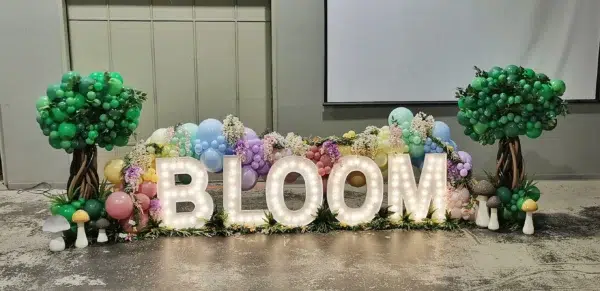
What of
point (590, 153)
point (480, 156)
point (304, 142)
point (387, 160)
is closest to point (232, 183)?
point (304, 142)

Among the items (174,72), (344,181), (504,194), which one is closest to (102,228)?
(344,181)

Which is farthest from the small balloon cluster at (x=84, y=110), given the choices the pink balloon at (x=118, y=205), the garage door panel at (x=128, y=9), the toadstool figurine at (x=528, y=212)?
the toadstool figurine at (x=528, y=212)

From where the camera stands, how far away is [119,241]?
4148mm

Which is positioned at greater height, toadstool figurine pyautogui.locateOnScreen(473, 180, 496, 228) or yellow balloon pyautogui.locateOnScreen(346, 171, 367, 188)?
yellow balloon pyautogui.locateOnScreen(346, 171, 367, 188)

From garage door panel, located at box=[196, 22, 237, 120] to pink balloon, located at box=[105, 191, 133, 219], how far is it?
2069 millimetres

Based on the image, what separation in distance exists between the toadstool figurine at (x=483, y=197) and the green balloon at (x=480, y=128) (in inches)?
14.6

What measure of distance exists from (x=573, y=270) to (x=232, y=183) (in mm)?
2333

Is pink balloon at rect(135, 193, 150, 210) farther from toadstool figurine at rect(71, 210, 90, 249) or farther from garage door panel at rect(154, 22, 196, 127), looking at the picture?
garage door panel at rect(154, 22, 196, 127)

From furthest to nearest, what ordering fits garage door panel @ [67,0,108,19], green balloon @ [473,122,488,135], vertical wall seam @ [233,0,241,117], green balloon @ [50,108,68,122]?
vertical wall seam @ [233,0,241,117]
garage door panel @ [67,0,108,19]
green balloon @ [473,122,488,135]
green balloon @ [50,108,68,122]

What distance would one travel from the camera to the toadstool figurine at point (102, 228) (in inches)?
160

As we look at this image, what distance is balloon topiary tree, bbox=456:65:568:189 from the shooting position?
417cm

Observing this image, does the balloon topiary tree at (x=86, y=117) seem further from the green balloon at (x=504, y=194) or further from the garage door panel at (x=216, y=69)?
the green balloon at (x=504, y=194)

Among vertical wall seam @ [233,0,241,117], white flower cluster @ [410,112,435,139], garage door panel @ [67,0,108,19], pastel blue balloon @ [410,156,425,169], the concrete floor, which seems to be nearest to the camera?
the concrete floor

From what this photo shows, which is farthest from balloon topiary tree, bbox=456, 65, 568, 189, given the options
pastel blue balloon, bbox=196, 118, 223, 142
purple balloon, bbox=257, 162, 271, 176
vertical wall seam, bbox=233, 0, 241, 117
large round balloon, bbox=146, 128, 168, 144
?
vertical wall seam, bbox=233, 0, 241, 117
